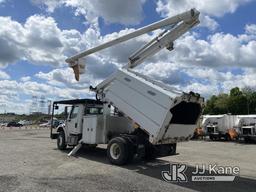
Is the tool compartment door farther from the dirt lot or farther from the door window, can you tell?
the door window

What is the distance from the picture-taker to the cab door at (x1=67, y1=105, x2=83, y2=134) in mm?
16172

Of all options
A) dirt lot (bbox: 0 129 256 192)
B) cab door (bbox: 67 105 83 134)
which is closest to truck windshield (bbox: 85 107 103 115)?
cab door (bbox: 67 105 83 134)

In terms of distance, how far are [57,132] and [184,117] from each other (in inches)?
322

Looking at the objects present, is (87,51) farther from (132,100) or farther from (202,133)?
(202,133)

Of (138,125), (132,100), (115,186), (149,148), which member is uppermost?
(132,100)

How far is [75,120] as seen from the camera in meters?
16.5

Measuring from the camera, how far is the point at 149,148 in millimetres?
13461

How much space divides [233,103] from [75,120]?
6104cm

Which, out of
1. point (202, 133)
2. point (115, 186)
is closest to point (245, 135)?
point (202, 133)

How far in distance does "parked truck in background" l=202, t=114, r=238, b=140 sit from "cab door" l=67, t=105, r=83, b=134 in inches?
860

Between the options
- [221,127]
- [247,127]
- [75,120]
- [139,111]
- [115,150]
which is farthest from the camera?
[221,127]

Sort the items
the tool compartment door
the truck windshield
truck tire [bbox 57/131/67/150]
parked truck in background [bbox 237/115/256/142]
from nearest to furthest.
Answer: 1. the tool compartment door
2. the truck windshield
3. truck tire [bbox 57/131/67/150]
4. parked truck in background [bbox 237/115/256/142]

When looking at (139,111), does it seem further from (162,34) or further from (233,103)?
(233,103)

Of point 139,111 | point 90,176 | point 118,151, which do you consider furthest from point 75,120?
point 90,176
